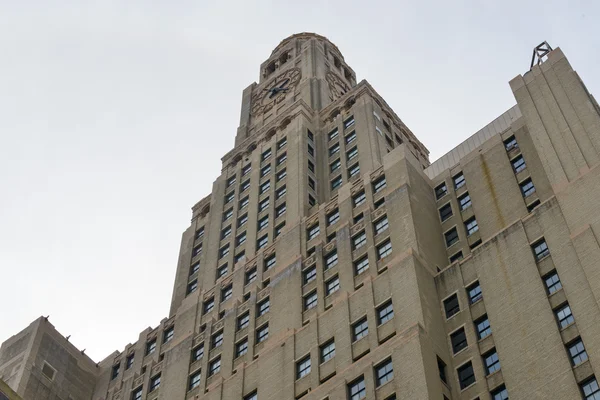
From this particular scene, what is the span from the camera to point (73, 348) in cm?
9188

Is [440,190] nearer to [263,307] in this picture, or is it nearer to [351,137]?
[263,307]

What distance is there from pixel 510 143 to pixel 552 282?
63.0ft

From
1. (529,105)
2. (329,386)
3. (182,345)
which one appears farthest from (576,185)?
(182,345)

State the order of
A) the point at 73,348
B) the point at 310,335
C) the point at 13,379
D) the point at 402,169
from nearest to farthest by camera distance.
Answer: the point at 310,335, the point at 402,169, the point at 13,379, the point at 73,348

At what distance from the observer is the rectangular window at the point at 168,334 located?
86050mm

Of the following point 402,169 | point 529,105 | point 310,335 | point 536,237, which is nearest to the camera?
point 536,237

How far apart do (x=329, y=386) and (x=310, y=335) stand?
6.57 m

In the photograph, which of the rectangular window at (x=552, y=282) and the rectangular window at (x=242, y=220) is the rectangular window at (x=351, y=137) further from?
the rectangular window at (x=552, y=282)

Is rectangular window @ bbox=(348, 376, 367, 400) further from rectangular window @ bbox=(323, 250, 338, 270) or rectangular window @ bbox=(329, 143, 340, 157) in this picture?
rectangular window @ bbox=(329, 143, 340, 157)

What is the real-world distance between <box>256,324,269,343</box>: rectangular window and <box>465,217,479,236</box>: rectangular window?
17.1m

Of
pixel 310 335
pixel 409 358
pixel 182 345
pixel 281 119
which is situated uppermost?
pixel 281 119

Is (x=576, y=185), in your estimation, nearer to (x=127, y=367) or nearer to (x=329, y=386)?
(x=329, y=386)

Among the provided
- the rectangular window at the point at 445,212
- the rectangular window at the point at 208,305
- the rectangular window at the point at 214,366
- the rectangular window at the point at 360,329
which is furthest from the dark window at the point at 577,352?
the rectangular window at the point at 208,305

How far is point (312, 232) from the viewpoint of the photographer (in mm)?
82500
